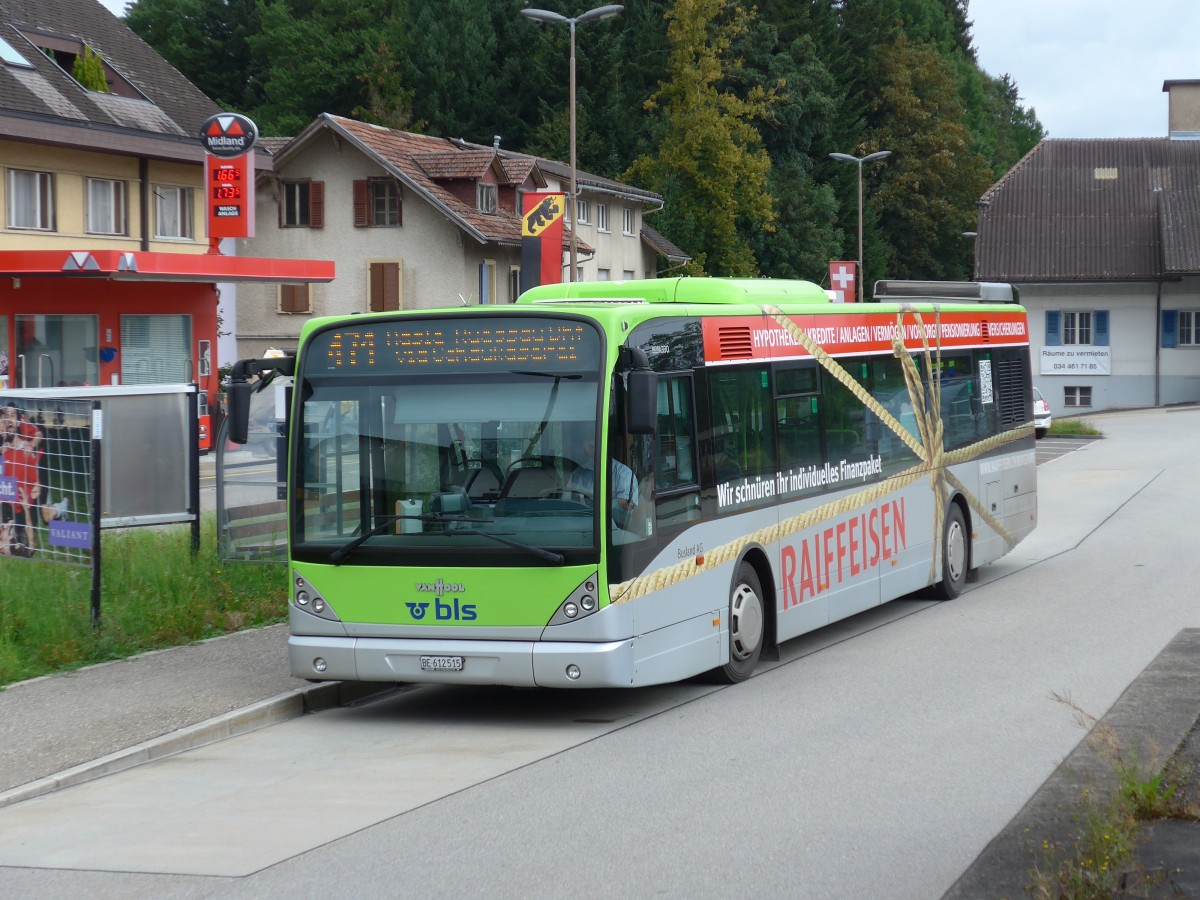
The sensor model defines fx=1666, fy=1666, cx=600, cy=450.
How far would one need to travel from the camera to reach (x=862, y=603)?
13633mm

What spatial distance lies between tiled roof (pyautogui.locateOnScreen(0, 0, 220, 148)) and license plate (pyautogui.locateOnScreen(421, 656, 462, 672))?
2711 cm

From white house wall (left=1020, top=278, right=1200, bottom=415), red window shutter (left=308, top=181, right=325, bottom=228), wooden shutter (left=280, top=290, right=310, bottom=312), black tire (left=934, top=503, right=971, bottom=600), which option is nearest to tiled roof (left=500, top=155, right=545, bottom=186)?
red window shutter (left=308, top=181, right=325, bottom=228)

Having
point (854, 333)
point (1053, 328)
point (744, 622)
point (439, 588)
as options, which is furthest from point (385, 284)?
point (439, 588)

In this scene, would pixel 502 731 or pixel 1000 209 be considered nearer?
pixel 502 731

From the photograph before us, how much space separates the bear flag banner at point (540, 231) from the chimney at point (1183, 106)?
48.4m

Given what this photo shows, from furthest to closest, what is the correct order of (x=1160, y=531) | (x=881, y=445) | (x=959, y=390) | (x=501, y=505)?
(x=1160, y=531) → (x=959, y=390) → (x=881, y=445) → (x=501, y=505)

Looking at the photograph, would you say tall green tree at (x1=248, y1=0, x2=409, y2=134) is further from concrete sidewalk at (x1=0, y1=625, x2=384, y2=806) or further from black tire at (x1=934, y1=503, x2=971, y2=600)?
concrete sidewalk at (x1=0, y1=625, x2=384, y2=806)

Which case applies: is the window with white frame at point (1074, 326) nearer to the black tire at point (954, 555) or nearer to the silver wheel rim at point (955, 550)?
the black tire at point (954, 555)

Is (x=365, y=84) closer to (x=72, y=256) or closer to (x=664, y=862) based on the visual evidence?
(x=72, y=256)

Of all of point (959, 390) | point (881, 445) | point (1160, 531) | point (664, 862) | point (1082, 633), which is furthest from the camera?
point (1160, 531)

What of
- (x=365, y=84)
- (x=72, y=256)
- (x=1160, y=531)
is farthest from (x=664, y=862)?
(x=365, y=84)

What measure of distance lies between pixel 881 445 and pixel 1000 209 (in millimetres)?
50874

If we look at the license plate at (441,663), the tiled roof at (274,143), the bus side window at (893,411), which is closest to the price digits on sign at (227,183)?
the bus side window at (893,411)

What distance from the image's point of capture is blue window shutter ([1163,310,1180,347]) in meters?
59.2
